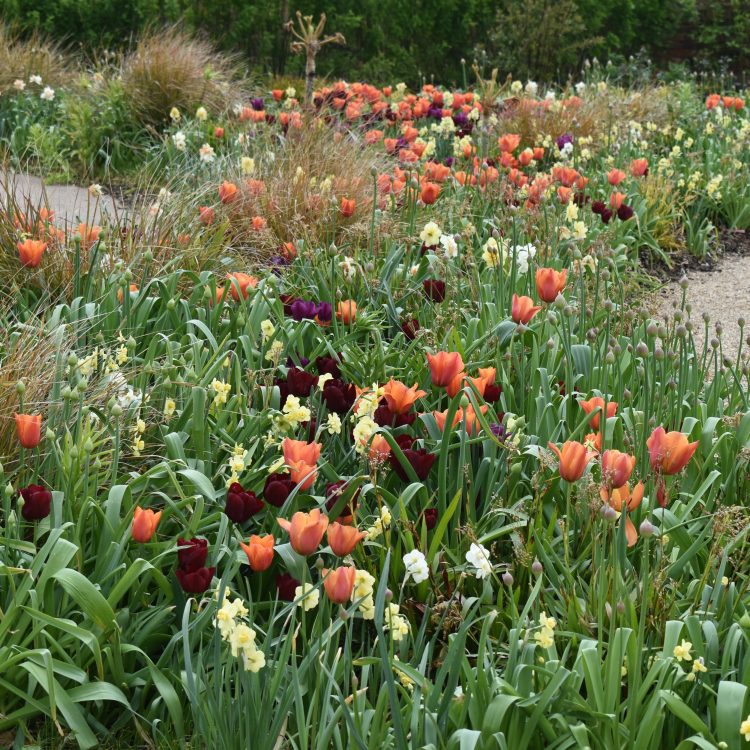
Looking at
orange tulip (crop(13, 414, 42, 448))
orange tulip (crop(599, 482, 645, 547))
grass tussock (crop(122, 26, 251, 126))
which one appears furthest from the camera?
grass tussock (crop(122, 26, 251, 126))

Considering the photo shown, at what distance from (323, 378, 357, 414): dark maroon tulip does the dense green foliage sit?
10628mm

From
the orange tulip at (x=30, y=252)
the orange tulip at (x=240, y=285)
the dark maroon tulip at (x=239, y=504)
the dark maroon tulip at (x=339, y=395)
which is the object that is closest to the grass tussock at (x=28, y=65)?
the orange tulip at (x=30, y=252)

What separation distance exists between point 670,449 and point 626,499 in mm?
215

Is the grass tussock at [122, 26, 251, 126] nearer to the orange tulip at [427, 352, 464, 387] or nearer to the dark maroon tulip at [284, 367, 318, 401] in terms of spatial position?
the dark maroon tulip at [284, 367, 318, 401]

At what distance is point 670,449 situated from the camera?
232 centimetres

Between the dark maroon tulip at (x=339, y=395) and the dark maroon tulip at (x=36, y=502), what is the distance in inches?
29.7

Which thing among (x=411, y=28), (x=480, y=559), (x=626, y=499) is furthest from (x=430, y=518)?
(x=411, y=28)

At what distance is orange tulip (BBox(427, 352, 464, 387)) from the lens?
2.62 meters

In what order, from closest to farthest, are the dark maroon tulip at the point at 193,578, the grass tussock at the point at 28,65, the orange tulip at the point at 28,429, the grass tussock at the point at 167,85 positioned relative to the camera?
the dark maroon tulip at the point at 193,578 < the orange tulip at the point at 28,429 < the grass tussock at the point at 167,85 < the grass tussock at the point at 28,65

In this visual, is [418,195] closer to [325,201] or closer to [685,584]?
[325,201]

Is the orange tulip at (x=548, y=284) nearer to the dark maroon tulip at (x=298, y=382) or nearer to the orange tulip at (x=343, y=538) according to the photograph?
the dark maroon tulip at (x=298, y=382)

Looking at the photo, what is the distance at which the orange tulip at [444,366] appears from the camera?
103 inches

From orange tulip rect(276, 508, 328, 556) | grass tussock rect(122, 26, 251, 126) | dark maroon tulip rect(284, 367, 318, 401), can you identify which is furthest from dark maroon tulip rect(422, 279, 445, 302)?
grass tussock rect(122, 26, 251, 126)

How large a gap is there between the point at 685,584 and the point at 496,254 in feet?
6.32
